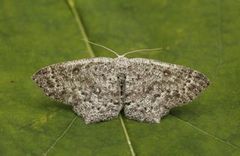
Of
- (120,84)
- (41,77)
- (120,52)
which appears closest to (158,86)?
(120,84)

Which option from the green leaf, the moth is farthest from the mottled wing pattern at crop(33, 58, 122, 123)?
the green leaf

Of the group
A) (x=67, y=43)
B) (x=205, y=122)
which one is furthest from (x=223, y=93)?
(x=67, y=43)

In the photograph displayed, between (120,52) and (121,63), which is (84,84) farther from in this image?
(120,52)

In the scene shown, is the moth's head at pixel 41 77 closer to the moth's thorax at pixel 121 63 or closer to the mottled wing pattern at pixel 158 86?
the moth's thorax at pixel 121 63

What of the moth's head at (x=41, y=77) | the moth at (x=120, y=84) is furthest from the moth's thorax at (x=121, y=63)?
the moth's head at (x=41, y=77)

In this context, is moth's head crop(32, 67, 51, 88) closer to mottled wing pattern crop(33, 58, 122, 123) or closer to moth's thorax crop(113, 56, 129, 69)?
mottled wing pattern crop(33, 58, 122, 123)

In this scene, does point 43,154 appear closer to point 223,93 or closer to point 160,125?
point 160,125
